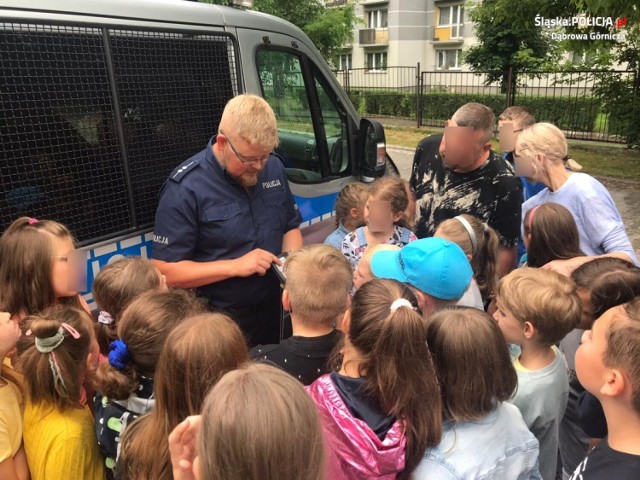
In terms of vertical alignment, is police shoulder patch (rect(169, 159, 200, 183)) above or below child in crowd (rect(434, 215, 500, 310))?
above

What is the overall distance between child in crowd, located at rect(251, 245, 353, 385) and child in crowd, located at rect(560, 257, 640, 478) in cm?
113


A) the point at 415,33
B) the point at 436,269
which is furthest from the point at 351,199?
the point at 415,33

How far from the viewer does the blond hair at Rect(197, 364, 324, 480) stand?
3.20 feet

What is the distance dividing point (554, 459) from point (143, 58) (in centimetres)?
253

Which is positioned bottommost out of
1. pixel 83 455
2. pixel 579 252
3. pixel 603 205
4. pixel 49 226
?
pixel 83 455

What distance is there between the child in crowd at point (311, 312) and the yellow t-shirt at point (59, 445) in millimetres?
610

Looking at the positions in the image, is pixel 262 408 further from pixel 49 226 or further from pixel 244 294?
pixel 244 294

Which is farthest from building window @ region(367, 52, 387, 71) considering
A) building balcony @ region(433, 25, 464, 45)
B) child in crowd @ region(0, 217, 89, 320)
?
child in crowd @ region(0, 217, 89, 320)

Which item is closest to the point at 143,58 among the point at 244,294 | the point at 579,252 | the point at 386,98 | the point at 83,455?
the point at 244,294

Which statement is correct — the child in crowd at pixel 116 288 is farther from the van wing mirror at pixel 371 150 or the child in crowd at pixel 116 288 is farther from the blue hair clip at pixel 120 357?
the van wing mirror at pixel 371 150

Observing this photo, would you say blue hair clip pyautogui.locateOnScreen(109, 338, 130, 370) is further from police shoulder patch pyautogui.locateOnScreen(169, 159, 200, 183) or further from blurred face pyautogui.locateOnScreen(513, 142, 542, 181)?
blurred face pyautogui.locateOnScreen(513, 142, 542, 181)

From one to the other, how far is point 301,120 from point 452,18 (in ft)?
114

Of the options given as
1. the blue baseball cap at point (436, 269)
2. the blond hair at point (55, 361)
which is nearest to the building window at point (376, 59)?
the blue baseball cap at point (436, 269)

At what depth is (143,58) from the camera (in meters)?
2.41
